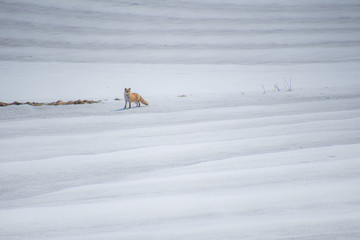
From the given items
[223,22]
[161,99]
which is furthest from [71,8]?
[161,99]

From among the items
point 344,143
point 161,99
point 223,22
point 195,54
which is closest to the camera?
point 344,143

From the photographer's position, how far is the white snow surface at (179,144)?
1.25m

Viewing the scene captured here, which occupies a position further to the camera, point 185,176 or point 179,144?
point 179,144

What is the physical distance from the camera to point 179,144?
2.11m

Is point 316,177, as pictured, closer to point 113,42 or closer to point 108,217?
point 108,217

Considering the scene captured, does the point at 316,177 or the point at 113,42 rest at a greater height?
the point at 113,42

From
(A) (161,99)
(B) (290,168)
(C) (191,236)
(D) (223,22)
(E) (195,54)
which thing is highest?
(D) (223,22)

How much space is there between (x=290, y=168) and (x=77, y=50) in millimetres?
5128

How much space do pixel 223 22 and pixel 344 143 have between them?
5918 millimetres

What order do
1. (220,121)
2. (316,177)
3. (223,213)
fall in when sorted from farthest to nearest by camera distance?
(220,121) < (316,177) < (223,213)

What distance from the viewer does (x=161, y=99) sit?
349cm

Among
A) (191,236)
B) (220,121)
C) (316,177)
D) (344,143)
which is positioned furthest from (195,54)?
(191,236)

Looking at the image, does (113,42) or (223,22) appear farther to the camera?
(223,22)

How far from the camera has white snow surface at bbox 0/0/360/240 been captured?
49.0 inches
